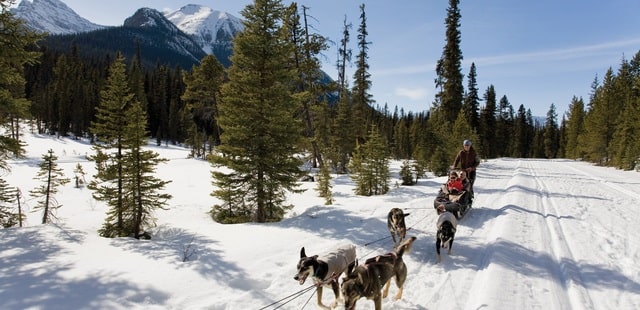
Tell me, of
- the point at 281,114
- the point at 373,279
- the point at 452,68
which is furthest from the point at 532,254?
the point at 452,68

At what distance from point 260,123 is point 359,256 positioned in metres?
7.37

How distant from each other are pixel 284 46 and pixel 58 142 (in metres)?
61.1

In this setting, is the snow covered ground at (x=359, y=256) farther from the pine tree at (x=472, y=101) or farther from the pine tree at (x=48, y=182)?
the pine tree at (x=472, y=101)

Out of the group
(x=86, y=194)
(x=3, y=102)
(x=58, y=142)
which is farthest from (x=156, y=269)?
(x=58, y=142)

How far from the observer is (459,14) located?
39.1 meters

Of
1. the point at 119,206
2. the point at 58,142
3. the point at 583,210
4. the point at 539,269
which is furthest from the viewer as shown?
the point at 58,142

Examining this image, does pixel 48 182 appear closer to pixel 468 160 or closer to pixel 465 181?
pixel 465 181

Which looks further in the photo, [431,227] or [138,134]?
[138,134]

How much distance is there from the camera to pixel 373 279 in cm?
475

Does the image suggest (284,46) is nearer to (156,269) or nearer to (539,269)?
(156,269)

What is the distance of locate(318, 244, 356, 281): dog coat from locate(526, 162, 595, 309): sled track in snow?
3.54 m

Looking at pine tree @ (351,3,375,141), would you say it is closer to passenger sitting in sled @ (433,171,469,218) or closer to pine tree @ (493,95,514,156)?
passenger sitting in sled @ (433,171,469,218)

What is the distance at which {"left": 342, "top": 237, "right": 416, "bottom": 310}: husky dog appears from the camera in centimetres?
448

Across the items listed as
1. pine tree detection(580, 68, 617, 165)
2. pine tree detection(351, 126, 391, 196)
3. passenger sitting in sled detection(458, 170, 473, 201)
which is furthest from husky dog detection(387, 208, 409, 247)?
pine tree detection(580, 68, 617, 165)
